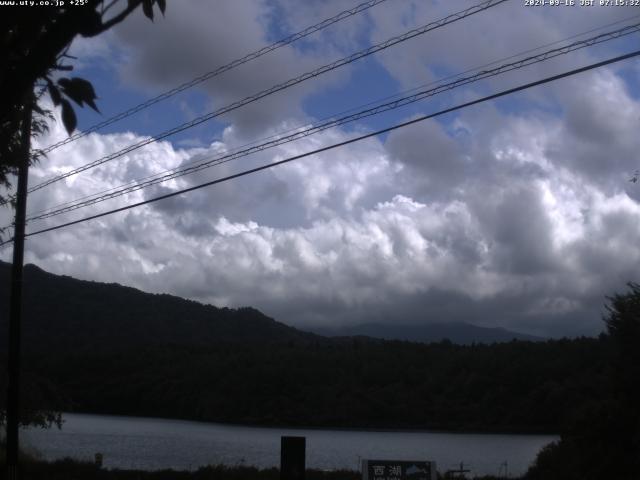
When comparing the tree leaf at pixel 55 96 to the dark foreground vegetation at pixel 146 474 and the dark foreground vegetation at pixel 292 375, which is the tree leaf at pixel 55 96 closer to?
the dark foreground vegetation at pixel 146 474

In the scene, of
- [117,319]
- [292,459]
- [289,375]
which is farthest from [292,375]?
[292,459]

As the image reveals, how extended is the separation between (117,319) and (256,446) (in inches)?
2032

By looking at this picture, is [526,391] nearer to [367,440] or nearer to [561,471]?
[367,440]

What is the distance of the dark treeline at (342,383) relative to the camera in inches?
2539

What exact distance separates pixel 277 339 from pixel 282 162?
119 metres

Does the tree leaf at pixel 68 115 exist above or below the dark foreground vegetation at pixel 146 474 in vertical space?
above

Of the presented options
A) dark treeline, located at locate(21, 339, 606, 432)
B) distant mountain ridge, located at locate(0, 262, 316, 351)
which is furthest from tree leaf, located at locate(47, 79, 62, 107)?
dark treeline, located at locate(21, 339, 606, 432)

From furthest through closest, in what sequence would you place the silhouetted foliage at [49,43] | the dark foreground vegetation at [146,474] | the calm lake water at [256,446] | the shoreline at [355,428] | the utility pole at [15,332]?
the shoreline at [355,428]
the calm lake water at [256,446]
the dark foreground vegetation at [146,474]
the utility pole at [15,332]
the silhouetted foliage at [49,43]

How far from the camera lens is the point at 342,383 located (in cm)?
8206

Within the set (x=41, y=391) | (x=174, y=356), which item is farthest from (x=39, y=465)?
(x=174, y=356)

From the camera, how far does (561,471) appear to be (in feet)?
81.0

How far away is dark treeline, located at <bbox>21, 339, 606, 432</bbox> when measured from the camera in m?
64.5

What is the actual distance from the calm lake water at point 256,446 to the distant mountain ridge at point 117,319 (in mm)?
9286

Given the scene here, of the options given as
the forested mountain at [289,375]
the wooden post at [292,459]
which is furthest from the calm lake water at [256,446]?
the wooden post at [292,459]
